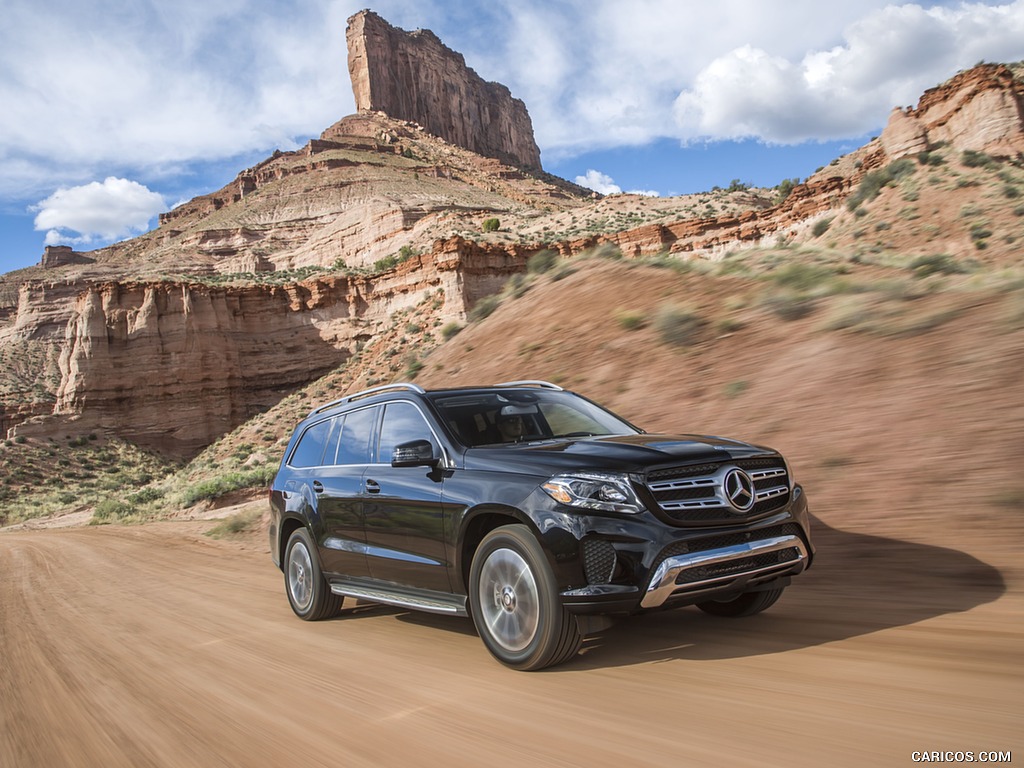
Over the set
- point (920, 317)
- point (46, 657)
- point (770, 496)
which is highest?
point (920, 317)

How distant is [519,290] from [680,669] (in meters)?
15.4

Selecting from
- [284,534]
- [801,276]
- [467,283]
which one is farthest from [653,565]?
[467,283]

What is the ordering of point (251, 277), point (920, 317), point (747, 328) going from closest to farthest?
1. point (920, 317)
2. point (747, 328)
3. point (251, 277)

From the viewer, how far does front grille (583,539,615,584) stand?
12.7 ft

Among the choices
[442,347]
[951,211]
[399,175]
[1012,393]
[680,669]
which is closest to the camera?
[680,669]

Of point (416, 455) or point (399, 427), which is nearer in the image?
point (416, 455)

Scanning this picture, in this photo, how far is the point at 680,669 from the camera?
400cm

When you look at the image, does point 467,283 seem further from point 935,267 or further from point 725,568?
point 725,568

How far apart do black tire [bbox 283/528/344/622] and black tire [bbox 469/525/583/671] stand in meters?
2.29

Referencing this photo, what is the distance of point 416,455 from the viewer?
475 cm

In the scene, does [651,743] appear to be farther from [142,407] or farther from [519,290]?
[142,407]

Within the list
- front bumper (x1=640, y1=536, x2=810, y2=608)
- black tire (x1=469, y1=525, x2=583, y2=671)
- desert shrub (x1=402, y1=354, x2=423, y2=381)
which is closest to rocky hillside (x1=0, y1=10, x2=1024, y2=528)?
desert shrub (x1=402, y1=354, x2=423, y2=381)

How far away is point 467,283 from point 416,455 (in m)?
41.7

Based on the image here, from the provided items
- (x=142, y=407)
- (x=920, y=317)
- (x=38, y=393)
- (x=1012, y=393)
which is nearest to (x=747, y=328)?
(x=920, y=317)
